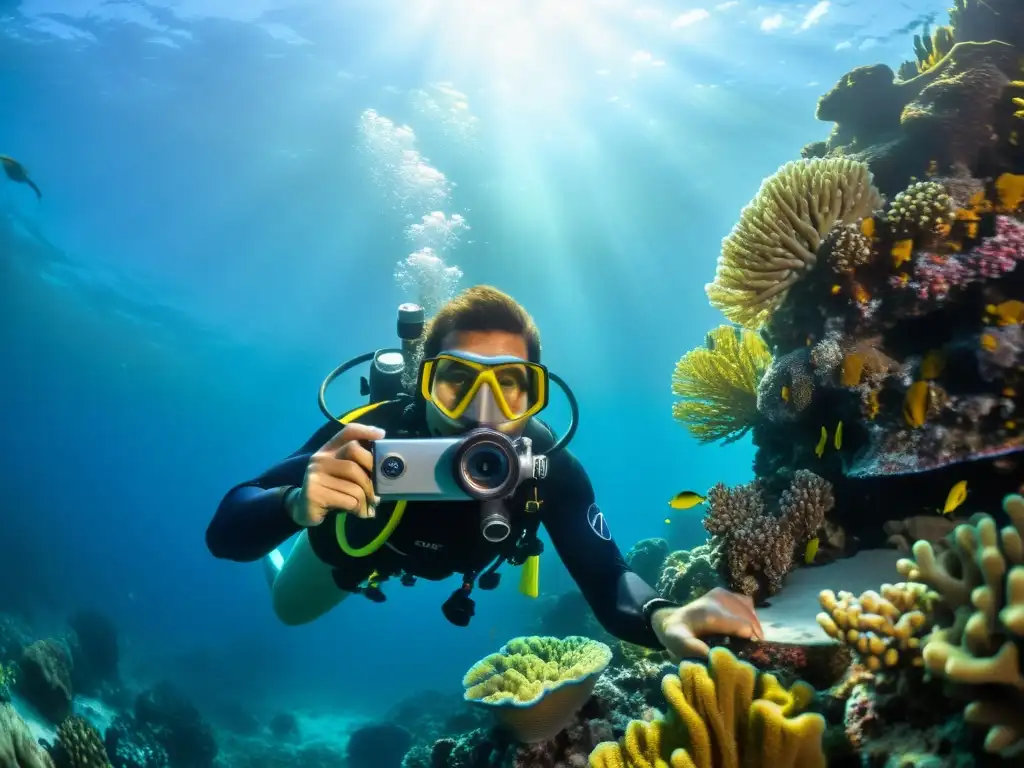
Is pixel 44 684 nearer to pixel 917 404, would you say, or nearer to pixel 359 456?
pixel 359 456

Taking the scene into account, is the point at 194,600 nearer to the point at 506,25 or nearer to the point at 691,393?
the point at 506,25

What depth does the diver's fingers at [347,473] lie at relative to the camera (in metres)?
2.39

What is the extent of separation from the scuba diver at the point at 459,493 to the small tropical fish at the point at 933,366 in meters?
2.16

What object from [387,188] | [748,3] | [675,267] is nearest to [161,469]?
[387,188]

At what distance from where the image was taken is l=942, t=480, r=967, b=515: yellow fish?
2.99m

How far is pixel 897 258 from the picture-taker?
3697mm

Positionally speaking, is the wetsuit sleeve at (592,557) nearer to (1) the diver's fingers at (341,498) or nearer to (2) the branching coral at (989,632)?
(2) the branching coral at (989,632)

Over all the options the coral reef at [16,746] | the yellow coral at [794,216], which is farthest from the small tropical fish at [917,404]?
the coral reef at [16,746]

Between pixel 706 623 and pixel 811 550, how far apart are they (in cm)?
167

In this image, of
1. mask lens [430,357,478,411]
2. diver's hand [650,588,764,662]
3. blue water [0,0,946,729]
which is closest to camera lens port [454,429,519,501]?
mask lens [430,357,478,411]

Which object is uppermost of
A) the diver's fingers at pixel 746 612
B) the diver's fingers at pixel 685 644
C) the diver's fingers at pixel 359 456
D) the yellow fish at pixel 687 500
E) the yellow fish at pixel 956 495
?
the yellow fish at pixel 687 500

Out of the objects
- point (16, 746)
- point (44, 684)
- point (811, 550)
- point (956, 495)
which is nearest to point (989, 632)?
point (956, 495)

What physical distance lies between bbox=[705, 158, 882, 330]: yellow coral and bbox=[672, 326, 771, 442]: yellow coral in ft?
3.98

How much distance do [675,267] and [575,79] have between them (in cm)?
1720
